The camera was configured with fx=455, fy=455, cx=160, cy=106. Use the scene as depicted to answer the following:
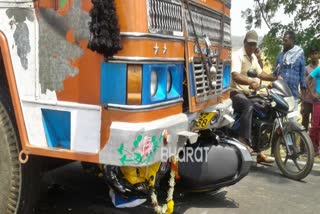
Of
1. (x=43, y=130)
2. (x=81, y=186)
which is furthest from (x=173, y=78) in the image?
(x=81, y=186)

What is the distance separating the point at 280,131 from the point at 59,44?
335 cm

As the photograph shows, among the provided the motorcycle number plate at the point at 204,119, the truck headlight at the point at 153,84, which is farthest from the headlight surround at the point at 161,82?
the motorcycle number plate at the point at 204,119

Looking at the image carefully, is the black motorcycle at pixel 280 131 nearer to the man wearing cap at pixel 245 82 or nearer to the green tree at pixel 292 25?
the man wearing cap at pixel 245 82

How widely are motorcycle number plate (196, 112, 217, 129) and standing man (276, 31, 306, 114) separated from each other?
3.24 metres

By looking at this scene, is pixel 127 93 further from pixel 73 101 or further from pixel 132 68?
pixel 73 101

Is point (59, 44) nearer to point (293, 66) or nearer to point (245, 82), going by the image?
point (245, 82)

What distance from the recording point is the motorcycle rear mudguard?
3873 millimetres

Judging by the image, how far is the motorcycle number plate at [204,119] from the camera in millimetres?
3564

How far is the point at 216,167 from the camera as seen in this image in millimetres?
3969

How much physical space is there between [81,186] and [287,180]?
2340 millimetres

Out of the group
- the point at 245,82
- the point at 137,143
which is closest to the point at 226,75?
the point at 245,82

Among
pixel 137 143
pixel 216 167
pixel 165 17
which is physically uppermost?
pixel 165 17

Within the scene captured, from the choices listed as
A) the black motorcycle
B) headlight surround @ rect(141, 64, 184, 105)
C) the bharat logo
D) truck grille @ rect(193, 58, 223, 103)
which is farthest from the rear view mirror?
headlight surround @ rect(141, 64, 184, 105)

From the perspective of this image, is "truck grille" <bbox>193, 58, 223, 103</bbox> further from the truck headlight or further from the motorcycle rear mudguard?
the motorcycle rear mudguard
